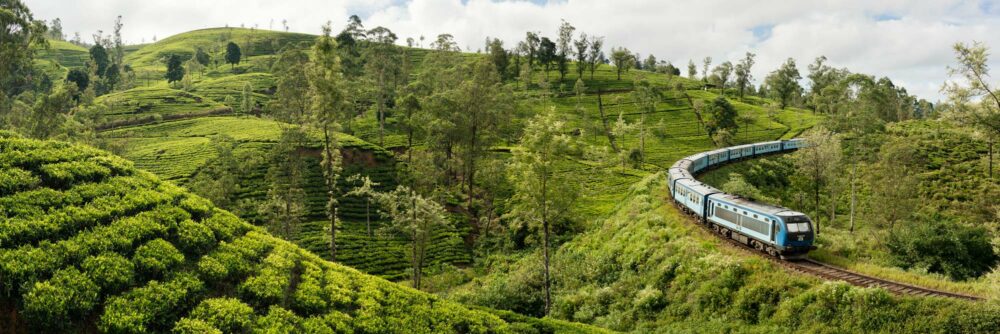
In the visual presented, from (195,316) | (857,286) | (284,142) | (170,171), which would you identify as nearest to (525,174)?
(857,286)

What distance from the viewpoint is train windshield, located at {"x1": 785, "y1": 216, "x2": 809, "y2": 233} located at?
23266 millimetres

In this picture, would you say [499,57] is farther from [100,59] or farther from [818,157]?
[100,59]

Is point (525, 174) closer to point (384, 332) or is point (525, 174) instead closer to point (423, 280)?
point (384, 332)

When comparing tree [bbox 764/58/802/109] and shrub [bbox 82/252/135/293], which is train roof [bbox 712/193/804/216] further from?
tree [bbox 764/58/802/109]

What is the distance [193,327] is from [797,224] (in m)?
23.1

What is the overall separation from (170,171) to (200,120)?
34.0 m

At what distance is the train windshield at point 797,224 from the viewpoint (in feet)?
76.3

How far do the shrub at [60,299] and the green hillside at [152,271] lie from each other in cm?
2

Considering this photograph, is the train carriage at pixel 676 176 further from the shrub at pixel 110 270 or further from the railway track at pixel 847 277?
the shrub at pixel 110 270

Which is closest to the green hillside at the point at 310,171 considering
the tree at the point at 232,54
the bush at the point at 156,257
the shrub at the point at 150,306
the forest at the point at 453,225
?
the forest at the point at 453,225

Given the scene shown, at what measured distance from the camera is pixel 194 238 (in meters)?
16.1

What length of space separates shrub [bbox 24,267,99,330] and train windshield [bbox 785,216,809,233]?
2482 centimetres

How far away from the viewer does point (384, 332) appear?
624 inches

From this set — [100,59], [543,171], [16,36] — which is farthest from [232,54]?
[543,171]
